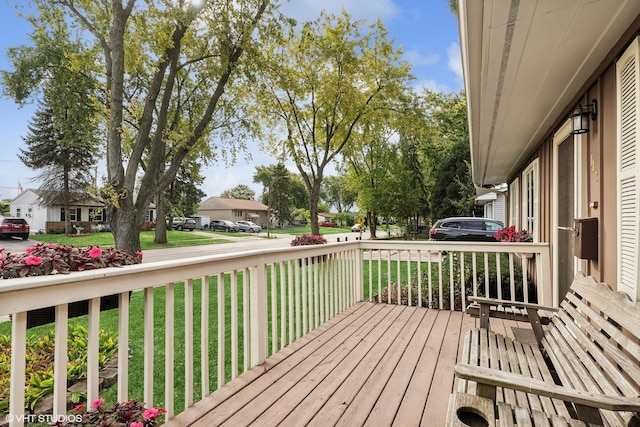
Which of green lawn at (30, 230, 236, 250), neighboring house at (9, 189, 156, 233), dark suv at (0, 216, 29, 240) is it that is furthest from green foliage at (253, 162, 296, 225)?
dark suv at (0, 216, 29, 240)

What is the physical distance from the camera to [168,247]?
1672 cm

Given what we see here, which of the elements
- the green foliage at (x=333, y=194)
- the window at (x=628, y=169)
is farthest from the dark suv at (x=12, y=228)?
the green foliage at (x=333, y=194)

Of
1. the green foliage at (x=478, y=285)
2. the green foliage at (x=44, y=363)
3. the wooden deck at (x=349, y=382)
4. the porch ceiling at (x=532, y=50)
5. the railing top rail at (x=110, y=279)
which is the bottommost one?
the green foliage at (x=44, y=363)

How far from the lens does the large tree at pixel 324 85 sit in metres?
10.7

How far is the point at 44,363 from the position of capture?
3152 mm

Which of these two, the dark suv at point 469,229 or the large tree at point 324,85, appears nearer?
the large tree at point 324,85

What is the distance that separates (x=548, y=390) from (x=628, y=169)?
1354 mm

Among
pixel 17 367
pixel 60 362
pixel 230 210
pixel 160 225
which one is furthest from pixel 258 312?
pixel 230 210

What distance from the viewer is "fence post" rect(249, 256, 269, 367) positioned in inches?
99.3

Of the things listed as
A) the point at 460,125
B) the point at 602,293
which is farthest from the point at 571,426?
the point at 460,125

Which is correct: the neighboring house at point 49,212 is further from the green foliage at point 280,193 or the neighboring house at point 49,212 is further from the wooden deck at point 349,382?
the wooden deck at point 349,382

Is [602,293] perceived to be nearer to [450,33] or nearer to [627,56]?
[627,56]

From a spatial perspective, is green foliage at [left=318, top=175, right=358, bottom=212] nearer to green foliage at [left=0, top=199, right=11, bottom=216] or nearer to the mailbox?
green foliage at [left=0, top=199, right=11, bottom=216]

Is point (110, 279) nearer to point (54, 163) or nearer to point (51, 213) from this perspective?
point (54, 163)
